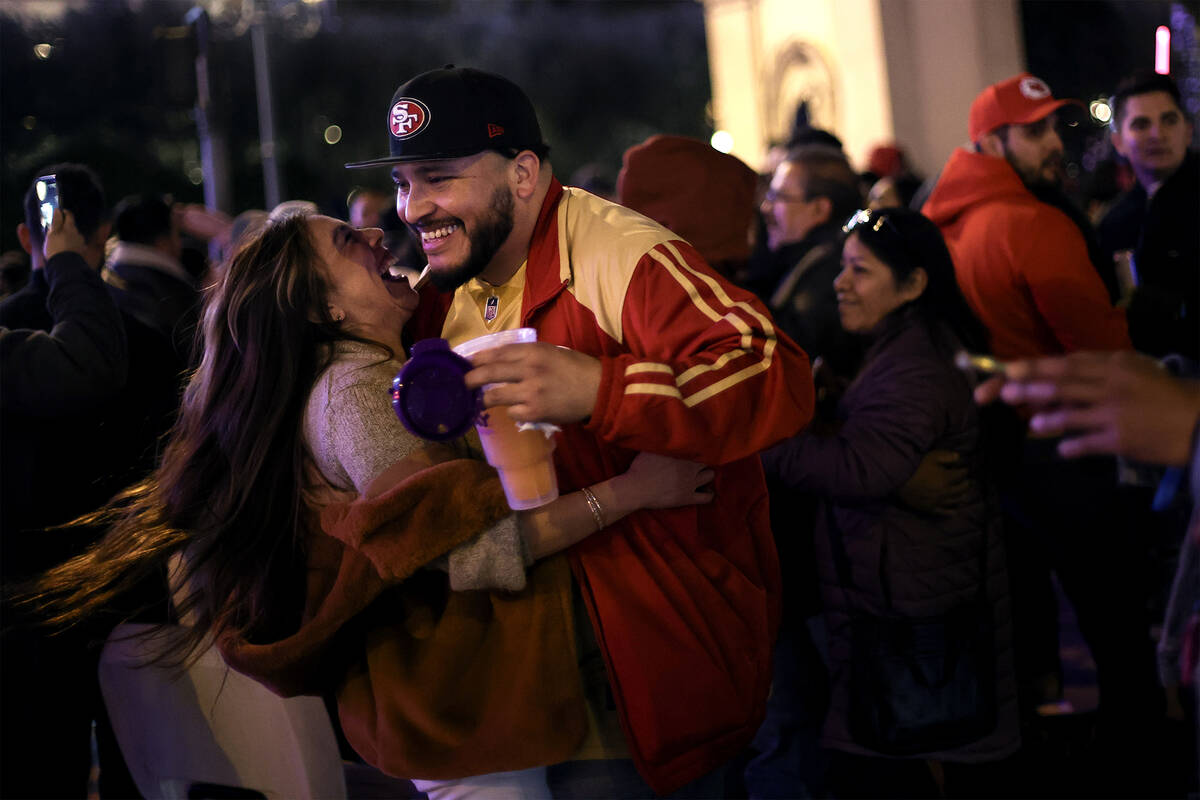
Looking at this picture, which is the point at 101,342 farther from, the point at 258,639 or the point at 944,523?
the point at 944,523

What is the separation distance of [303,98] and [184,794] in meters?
23.4

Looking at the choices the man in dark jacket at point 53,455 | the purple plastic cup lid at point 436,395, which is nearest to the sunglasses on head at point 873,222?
the purple plastic cup lid at point 436,395

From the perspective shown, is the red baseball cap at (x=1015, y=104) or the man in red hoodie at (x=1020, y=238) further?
the red baseball cap at (x=1015, y=104)

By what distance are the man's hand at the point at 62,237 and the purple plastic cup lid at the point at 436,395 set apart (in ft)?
7.32

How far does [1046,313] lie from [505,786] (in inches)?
108

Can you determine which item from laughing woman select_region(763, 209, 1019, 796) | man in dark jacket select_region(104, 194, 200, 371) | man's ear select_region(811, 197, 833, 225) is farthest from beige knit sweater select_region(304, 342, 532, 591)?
man's ear select_region(811, 197, 833, 225)

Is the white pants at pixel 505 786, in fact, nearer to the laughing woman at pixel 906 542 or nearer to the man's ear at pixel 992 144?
the laughing woman at pixel 906 542

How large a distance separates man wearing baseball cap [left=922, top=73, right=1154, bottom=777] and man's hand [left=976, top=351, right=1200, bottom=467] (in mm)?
2479

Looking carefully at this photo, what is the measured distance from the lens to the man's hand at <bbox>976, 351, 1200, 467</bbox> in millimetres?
1677

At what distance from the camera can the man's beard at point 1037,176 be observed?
4480 millimetres

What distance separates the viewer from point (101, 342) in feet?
11.9

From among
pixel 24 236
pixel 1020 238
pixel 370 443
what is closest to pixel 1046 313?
pixel 1020 238

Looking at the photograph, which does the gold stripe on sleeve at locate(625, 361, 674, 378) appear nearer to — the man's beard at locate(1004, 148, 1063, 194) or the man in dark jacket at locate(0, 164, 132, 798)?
the man in dark jacket at locate(0, 164, 132, 798)

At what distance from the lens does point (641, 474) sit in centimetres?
240
